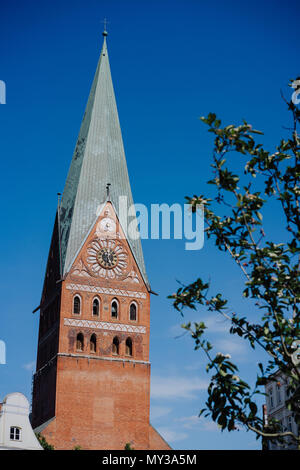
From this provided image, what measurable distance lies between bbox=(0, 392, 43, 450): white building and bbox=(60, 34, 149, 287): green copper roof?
16.5 meters

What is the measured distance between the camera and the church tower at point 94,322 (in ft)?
172

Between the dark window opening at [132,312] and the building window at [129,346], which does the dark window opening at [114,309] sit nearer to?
the dark window opening at [132,312]

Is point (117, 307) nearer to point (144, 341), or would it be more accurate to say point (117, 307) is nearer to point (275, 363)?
point (144, 341)

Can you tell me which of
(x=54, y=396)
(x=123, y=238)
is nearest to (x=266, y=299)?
(x=54, y=396)

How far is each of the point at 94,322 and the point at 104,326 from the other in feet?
2.56

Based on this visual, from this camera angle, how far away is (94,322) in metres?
54.7

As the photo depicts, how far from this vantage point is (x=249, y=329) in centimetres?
1552

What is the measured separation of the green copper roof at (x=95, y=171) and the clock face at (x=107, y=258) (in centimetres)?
168

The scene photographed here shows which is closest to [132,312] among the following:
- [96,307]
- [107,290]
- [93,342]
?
[107,290]

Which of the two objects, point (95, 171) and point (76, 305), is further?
point (95, 171)

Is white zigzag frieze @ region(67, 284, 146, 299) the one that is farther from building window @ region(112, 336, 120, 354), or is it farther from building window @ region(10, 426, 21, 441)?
Result: building window @ region(10, 426, 21, 441)

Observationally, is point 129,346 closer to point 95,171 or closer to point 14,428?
point 95,171

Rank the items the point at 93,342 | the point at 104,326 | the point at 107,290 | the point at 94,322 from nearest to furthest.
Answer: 1. the point at 93,342
2. the point at 94,322
3. the point at 104,326
4. the point at 107,290

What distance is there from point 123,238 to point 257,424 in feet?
142
